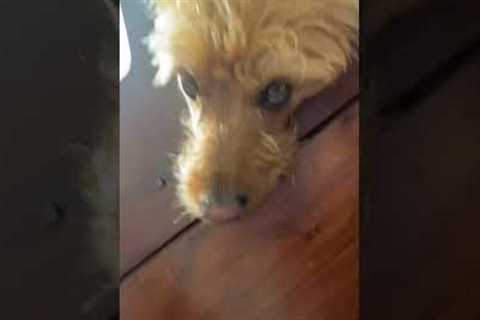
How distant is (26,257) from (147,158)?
12cm

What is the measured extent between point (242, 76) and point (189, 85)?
0.11 ft

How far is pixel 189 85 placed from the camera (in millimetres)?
630

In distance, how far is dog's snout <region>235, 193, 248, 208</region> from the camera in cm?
63

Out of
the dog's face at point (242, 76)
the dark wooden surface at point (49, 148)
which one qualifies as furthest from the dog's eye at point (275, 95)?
the dark wooden surface at point (49, 148)

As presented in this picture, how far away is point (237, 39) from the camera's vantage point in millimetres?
623
